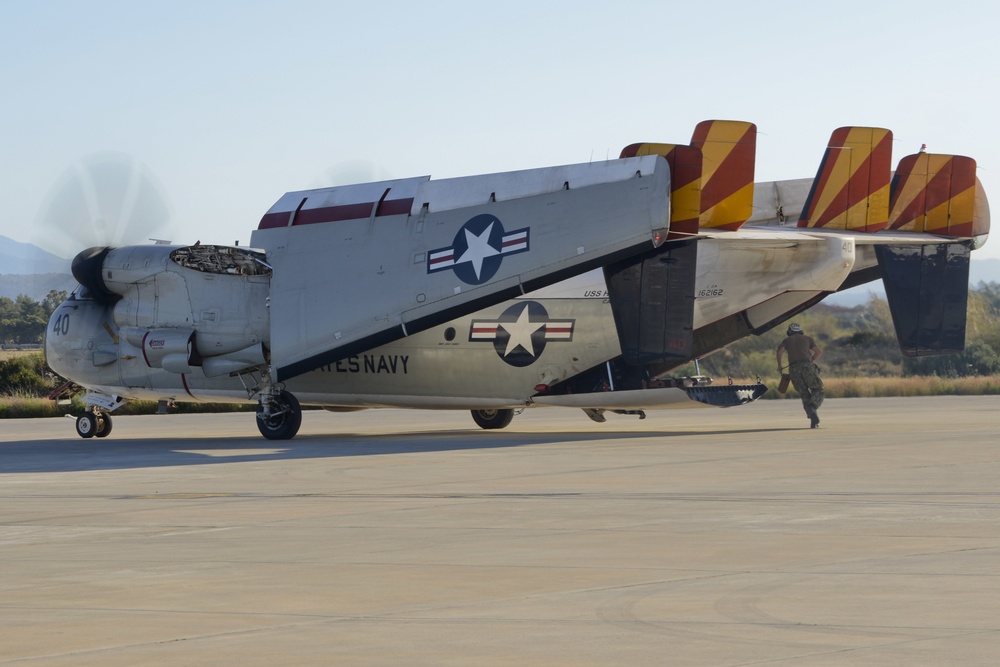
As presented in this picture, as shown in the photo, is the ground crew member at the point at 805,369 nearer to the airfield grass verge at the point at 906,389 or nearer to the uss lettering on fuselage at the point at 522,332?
the uss lettering on fuselage at the point at 522,332

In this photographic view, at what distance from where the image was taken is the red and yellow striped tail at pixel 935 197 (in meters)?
25.9

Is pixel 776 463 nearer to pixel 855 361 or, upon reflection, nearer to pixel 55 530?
pixel 55 530

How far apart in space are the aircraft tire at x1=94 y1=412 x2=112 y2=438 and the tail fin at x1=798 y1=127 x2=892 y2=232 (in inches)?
593

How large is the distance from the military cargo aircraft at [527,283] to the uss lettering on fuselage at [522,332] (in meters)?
0.04

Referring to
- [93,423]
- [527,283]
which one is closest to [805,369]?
[527,283]

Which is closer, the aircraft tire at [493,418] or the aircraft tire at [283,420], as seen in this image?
the aircraft tire at [283,420]

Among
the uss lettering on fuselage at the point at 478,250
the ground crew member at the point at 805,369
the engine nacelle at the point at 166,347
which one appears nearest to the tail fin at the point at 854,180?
the ground crew member at the point at 805,369

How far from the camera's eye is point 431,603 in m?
8.28

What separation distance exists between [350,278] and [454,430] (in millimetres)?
5314

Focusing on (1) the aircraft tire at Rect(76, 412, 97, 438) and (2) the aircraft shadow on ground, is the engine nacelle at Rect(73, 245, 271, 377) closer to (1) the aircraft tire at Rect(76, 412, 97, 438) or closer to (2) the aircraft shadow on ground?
(2) the aircraft shadow on ground

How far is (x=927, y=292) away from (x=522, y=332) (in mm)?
A: 7752

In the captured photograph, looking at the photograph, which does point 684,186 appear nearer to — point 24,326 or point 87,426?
point 87,426

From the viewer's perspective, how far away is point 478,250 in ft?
76.6

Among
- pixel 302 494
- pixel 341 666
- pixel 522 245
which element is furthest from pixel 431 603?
pixel 522 245
